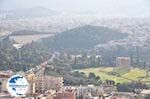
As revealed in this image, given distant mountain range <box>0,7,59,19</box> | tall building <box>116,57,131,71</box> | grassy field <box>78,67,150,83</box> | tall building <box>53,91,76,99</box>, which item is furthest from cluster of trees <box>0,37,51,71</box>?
distant mountain range <box>0,7,59,19</box>

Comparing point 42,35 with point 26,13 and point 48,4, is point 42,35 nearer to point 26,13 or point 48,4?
point 26,13

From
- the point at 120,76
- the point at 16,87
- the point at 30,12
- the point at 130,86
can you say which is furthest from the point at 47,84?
the point at 30,12

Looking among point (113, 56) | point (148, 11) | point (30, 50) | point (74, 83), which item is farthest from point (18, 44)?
point (148, 11)


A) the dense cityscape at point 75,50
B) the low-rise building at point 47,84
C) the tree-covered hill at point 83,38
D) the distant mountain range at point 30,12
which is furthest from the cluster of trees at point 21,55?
the distant mountain range at point 30,12

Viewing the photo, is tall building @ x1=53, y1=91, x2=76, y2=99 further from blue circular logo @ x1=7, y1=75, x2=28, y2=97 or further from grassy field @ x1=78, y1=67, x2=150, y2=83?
blue circular logo @ x1=7, y1=75, x2=28, y2=97

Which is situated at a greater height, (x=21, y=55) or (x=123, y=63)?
(x=21, y=55)

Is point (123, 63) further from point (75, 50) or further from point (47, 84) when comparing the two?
point (47, 84)
